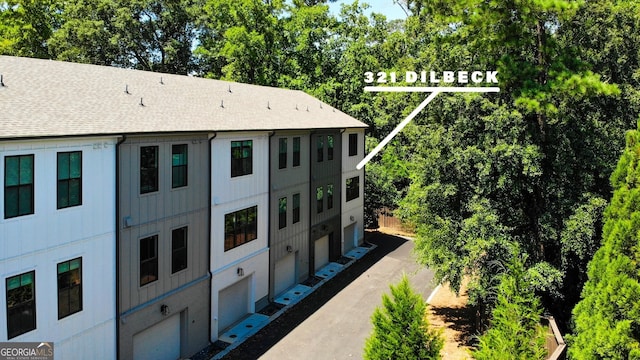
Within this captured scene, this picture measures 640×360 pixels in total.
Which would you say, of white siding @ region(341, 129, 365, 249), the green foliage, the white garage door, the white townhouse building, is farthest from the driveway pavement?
the green foliage

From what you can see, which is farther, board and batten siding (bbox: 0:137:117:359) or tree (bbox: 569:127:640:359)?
tree (bbox: 569:127:640:359)

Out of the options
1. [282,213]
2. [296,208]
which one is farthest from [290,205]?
[282,213]

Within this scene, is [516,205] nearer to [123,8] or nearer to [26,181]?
[26,181]

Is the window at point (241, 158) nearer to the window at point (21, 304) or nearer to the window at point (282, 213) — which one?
the window at point (282, 213)

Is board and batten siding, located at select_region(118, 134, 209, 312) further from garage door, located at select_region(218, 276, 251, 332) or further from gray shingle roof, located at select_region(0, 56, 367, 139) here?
garage door, located at select_region(218, 276, 251, 332)

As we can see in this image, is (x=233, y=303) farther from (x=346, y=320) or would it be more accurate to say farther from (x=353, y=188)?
(x=353, y=188)

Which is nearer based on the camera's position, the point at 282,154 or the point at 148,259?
the point at 148,259
